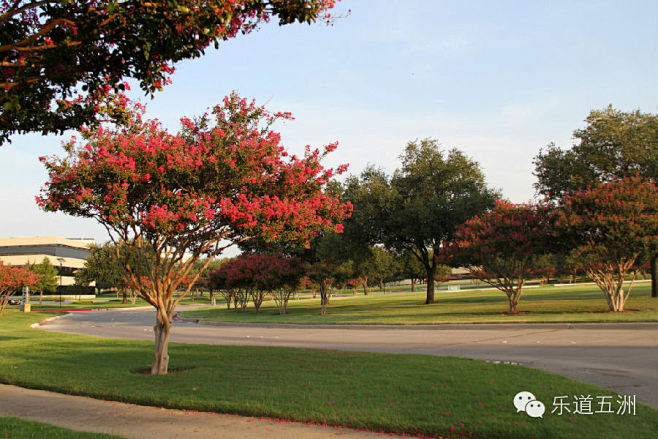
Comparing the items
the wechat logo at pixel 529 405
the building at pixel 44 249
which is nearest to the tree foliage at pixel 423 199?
the wechat logo at pixel 529 405

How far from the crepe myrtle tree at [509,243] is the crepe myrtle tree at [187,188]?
49.1 feet

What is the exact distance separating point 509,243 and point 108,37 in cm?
2172

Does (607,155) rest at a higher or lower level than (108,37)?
higher

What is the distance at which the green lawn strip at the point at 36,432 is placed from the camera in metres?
5.95

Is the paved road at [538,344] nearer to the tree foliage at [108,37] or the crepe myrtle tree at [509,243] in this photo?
the crepe myrtle tree at [509,243]

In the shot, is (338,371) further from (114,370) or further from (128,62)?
(128,62)

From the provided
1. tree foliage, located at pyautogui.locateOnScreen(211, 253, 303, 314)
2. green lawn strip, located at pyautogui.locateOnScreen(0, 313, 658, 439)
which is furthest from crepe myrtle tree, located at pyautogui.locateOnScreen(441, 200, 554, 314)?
green lawn strip, located at pyautogui.locateOnScreen(0, 313, 658, 439)

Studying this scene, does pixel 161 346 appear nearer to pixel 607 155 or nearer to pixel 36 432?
pixel 36 432

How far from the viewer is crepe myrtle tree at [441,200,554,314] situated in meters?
24.5

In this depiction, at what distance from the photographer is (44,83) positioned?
23.0 feet

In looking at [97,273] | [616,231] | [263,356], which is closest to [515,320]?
[616,231]

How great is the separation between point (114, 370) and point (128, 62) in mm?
6803

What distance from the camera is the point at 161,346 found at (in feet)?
34.6

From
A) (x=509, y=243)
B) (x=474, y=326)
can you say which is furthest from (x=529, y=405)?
(x=509, y=243)
